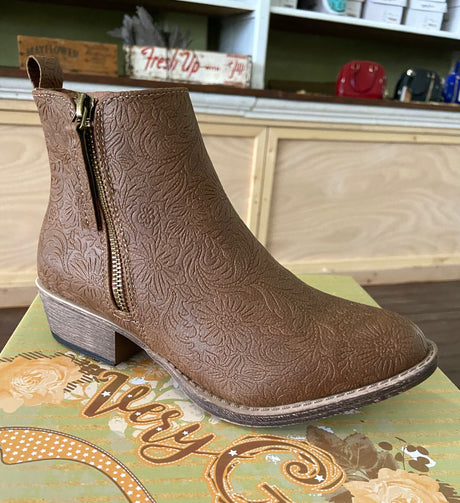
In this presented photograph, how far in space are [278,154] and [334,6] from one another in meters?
0.44

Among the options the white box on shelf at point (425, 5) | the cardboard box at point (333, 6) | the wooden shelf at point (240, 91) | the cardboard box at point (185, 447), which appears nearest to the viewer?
the cardboard box at point (185, 447)

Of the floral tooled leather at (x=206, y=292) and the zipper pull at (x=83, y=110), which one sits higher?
the zipper pull at (x=83, y=110)

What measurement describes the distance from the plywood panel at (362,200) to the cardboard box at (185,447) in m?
0.93

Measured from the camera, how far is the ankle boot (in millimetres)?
399

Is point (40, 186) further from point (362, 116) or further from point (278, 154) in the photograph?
point (362, 116)

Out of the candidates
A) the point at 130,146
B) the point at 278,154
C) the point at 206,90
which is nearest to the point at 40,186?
the point at 206,90

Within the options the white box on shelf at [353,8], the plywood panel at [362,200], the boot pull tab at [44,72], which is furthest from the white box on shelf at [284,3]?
the boot pull tab at [44,72]

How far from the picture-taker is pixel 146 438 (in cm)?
41

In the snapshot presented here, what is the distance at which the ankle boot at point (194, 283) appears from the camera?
399 millimetres

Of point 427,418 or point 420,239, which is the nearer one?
point 427,418

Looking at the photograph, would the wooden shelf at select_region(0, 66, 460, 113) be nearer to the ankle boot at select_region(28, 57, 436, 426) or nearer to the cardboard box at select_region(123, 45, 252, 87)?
the cardboard box at select_region(123, 45, 252, 87)

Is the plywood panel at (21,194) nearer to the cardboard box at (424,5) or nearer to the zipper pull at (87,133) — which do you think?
the zipper pull at (87,133)

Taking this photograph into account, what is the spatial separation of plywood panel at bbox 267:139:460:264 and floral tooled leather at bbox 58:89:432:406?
0.93 metres

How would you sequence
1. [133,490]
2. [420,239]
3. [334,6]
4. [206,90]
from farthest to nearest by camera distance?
[420,239] < [334,6] < [206,90] < [133,490]
